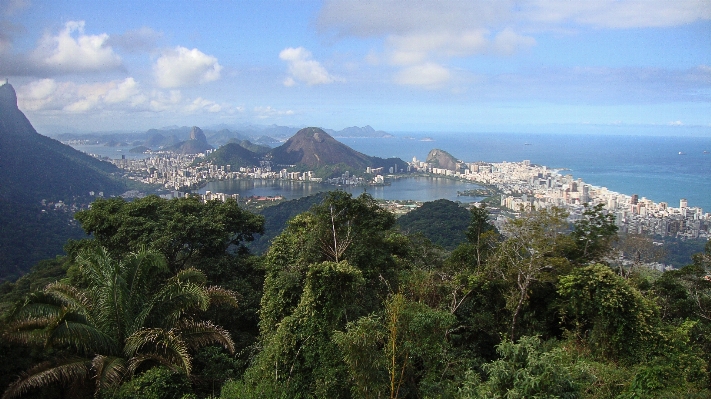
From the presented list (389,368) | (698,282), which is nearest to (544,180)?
(698,282)

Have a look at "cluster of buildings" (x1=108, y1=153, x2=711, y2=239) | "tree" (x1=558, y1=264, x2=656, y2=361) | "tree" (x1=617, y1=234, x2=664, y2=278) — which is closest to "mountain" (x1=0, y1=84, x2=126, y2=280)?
"cluster of buildings" (x1=108, y1=153, x2=711, y2=239)

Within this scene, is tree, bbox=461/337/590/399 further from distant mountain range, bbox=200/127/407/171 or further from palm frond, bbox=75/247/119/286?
distant mountain range, bbox=200/127/407/171

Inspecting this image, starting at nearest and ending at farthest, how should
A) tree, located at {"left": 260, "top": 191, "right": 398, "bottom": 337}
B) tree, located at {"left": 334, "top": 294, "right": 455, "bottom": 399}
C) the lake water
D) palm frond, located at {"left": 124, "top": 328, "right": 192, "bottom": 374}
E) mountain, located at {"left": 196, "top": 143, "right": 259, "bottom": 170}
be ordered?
tree, located at {"left": 334, "top": 294, "right": 455, "bottom": 399}
palm frond, located at {"left": 124, "top": 328, "right": 192, "bottom": 374}
tree, located at {"left": 260, "top": 191, "right": 398, "bottom": 337}
the lake water
mountain, located at {"left": 196, "top": 143, "right": 259, "bottom": 170}

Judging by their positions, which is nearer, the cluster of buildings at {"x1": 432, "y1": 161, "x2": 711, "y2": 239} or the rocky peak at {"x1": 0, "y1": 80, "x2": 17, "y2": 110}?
the cluster of buildings at {"x1": 432, "y1": 161, "x2": 711, "y2": 239}

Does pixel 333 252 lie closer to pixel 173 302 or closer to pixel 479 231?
pixel 173 302

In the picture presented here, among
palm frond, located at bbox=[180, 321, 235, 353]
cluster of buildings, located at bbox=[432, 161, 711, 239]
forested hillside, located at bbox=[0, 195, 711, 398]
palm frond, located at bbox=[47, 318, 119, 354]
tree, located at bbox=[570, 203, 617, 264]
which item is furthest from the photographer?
cluster of buildings, located at bbox=[432, 161, 711, 239]

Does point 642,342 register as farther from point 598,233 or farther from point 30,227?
point 30,227
